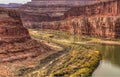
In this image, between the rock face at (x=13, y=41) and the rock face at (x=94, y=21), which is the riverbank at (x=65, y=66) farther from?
the rock face at (x=94, y=21)

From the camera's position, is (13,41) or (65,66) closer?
(65,66)

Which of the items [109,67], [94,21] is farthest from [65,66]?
[94,21]

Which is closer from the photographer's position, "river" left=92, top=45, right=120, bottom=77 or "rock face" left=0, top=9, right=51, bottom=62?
"river" left=92, top=45, right=120, bottom=77

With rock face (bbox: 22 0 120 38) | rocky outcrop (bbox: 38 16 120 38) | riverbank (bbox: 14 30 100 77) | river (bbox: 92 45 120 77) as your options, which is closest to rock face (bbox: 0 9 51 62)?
riverbank (bbox: 14 30 100 77)

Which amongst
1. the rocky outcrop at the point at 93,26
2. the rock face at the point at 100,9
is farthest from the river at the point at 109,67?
the rock face at the point at 100,9

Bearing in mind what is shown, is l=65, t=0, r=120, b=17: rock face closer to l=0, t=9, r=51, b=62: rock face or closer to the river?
the river

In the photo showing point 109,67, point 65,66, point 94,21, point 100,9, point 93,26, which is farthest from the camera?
point 100,9

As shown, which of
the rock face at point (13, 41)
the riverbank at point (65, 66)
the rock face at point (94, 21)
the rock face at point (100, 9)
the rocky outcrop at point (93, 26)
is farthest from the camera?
the rock face at point (100, 9)

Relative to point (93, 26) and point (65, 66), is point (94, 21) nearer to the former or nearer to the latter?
point (93, 26)

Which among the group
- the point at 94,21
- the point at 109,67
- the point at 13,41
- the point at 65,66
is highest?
the point at 13,41

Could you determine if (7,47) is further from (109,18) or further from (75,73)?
(109,18)
